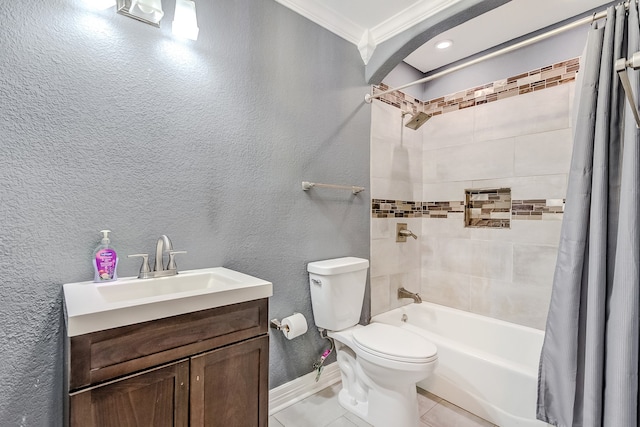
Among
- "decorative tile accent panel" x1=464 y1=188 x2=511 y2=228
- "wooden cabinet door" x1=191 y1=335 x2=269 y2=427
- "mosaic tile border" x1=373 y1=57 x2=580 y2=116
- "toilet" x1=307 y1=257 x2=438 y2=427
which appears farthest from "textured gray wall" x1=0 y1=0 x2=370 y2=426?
"decorative tile accent panel" x1=464 y1=188 x2=511 y2=228

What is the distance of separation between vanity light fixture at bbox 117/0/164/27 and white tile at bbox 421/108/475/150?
2.20 meters

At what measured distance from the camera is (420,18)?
1.90 meters

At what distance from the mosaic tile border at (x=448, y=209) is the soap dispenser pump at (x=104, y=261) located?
1663 millimetres

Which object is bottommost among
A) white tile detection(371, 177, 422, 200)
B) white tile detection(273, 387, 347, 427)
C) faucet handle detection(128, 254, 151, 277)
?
white tile detection(273, 387, 347, 427)

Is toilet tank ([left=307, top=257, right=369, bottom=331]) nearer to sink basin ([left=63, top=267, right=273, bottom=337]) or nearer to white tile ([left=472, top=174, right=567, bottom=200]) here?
sink basin ([left=63, top=267, right=273, bottom=337])

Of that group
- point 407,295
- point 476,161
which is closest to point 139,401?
point 407,295

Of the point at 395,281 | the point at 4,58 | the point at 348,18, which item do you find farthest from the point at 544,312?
the point at 4,58

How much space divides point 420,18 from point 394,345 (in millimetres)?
1969

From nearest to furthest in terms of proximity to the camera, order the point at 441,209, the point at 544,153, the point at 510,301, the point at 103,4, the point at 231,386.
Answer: the point at 231,386, the point at 103,4, the point at 544,153, the point at 510,301, the point at 441,209

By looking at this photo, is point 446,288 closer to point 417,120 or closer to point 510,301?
point 510,301

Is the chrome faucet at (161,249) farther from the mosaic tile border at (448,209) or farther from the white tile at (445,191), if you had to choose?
the white tile at (445,191)

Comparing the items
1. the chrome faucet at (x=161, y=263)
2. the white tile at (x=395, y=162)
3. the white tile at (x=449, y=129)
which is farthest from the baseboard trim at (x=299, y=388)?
the white tile at (x=449, y=129)

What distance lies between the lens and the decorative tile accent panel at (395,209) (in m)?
2.33

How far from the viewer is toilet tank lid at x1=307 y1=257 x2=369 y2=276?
1.80m
